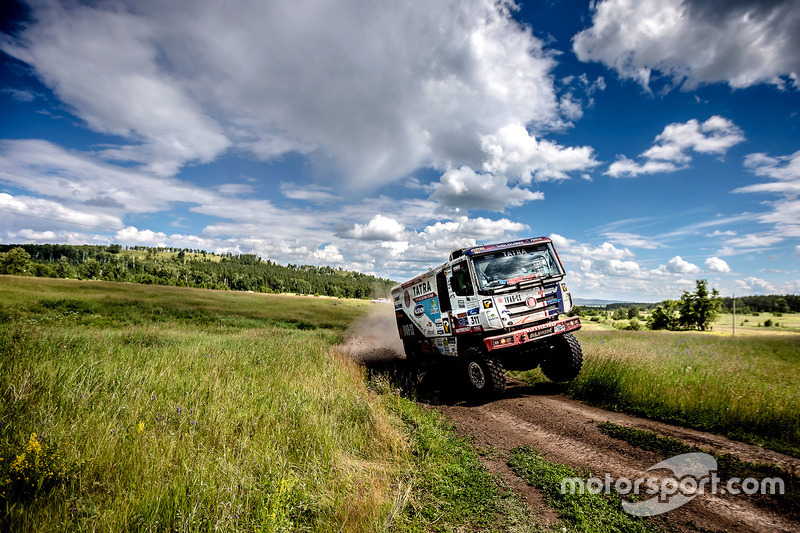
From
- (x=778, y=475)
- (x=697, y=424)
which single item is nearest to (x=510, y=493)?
(x=778, y=475)

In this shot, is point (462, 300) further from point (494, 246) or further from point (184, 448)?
point (184, 448)

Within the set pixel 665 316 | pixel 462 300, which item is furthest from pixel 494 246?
pixel 665 316

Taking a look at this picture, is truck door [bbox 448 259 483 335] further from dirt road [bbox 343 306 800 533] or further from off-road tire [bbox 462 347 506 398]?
dirt road [bbox 343 306 800 533]

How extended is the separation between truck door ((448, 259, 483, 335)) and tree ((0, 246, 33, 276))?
117240 mm

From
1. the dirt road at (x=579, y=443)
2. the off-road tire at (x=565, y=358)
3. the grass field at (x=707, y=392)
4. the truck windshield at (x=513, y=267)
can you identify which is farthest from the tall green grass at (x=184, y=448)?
the grass field at (x=707, y=392)

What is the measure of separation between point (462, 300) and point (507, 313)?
135cm

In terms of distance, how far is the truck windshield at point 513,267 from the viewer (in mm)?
8883

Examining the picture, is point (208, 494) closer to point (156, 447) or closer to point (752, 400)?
point (156, 447)

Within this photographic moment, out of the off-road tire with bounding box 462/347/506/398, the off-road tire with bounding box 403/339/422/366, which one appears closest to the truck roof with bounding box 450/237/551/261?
the off-road tire with bounding box 462/347/506/398

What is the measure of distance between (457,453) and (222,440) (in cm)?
357

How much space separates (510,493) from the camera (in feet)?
13.3

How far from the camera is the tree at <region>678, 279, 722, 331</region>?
55.1m

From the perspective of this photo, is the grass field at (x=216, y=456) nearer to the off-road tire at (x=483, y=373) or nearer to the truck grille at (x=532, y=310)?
the off-road tire at (x=483, y=373)

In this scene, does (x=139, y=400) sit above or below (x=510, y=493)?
above
